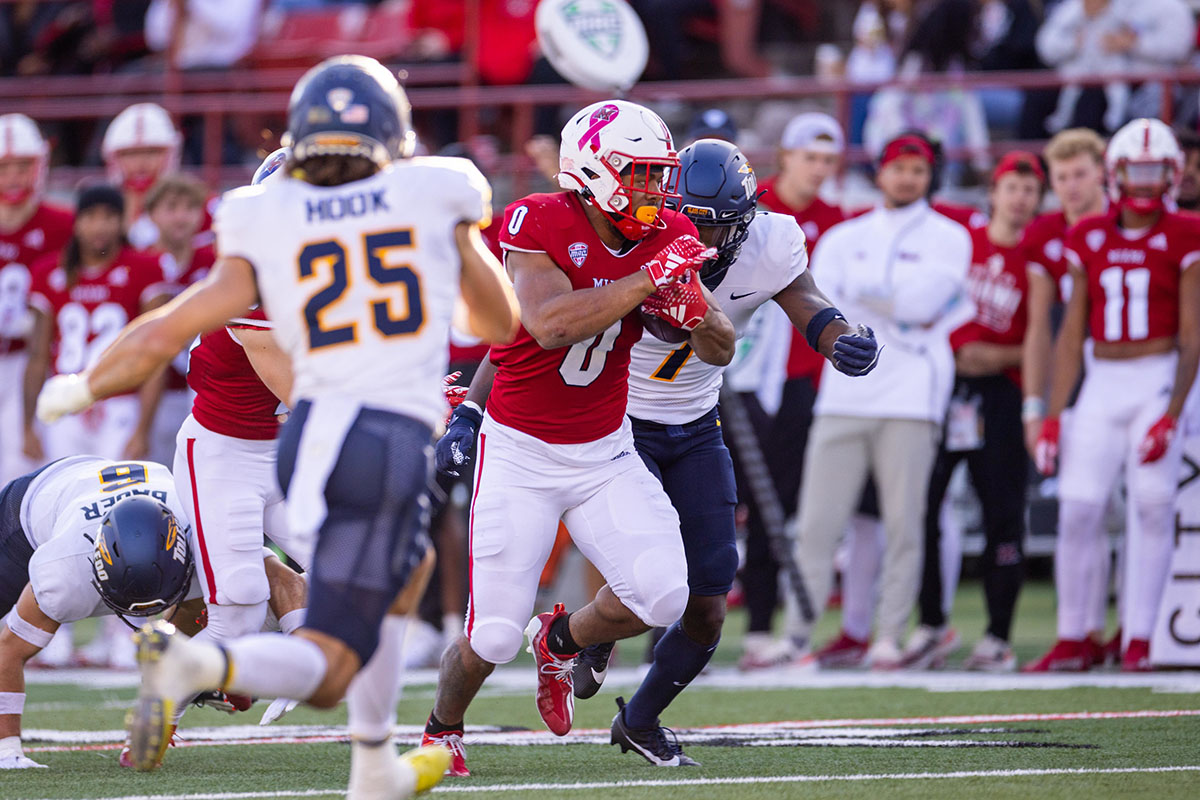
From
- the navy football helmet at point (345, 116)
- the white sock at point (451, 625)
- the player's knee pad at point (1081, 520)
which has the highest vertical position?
the navy football helmet at point (345, 116)

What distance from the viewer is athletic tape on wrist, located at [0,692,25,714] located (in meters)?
4.92

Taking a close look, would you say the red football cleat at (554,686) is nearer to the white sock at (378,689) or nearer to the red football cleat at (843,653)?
the white sock at (378,689)

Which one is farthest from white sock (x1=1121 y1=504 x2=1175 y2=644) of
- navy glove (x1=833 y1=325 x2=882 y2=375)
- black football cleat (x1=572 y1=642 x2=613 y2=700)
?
black football cleat (x1=572 y1=642 x2=613 y2=700)

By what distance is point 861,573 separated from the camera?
7953mm

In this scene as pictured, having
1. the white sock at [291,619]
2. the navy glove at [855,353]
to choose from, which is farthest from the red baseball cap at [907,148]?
the white sock at [291,619]

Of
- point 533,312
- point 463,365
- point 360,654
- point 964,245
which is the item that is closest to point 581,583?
point 463,365

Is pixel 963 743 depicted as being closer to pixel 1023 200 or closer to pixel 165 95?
pixel 1023 200

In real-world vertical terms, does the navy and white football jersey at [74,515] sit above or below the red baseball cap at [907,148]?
below

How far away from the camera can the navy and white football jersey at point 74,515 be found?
4871 millimetres

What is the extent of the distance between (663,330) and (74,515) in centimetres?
184

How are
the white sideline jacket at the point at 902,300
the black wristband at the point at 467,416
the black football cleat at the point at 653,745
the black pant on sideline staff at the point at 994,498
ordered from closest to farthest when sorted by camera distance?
the black football cleat at the point at 653,745, the black wristband at the point at 467,416, the white sideline jacket at the point at 902,300, the black pant on sideline staff at the point at 994,498

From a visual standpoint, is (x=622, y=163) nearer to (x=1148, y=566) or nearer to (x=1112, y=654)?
(x=1148, y=566)

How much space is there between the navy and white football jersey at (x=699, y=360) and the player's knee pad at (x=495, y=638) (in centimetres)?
93

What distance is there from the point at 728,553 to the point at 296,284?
1901mm
